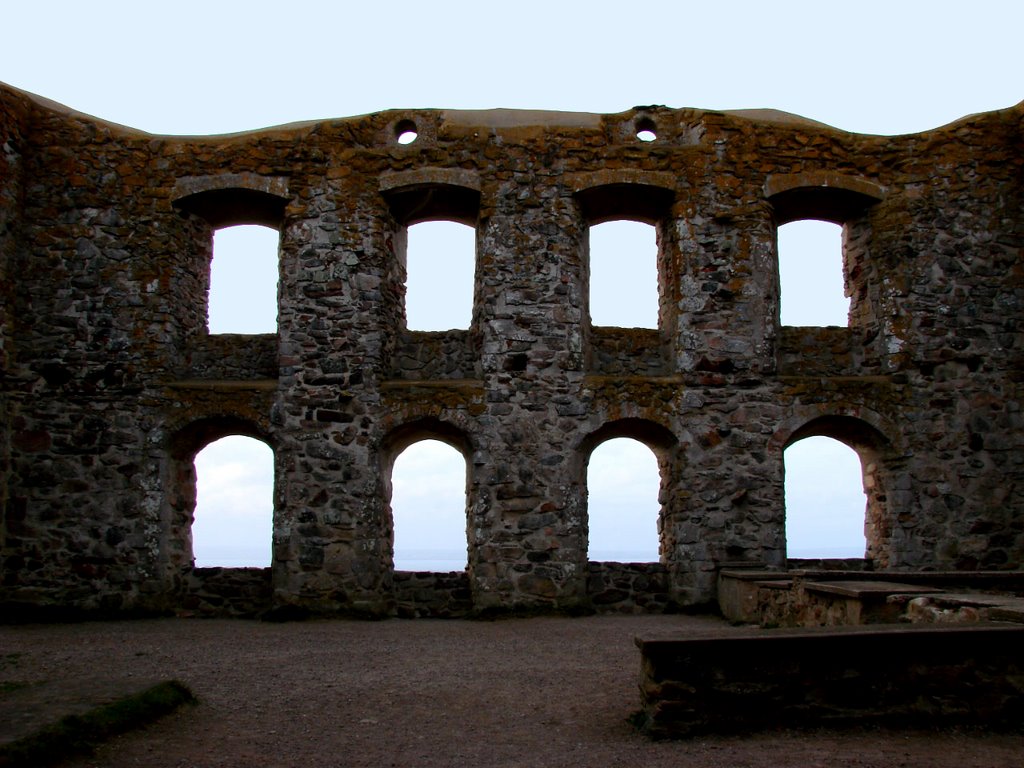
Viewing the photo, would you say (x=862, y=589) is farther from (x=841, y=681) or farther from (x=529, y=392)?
(x=529, y=392)

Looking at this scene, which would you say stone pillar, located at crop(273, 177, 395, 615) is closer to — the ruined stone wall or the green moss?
the ruined stone wall

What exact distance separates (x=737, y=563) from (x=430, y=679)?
5095 millimetres

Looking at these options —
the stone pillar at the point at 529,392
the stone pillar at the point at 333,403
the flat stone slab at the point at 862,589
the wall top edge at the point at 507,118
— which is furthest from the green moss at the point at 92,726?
the wall top edge at the point at 507,118

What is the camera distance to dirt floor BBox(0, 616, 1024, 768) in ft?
13.5

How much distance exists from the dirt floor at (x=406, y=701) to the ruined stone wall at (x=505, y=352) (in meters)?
1.59

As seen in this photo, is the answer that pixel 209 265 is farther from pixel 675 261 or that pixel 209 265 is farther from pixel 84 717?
pixel 84 717

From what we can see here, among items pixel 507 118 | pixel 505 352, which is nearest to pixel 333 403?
pixel 505 352

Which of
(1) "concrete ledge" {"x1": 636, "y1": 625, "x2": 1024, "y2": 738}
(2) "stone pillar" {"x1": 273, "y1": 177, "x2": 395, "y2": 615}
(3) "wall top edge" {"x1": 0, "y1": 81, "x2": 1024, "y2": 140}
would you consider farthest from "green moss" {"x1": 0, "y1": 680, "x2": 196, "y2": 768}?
(3) "wall top edge" {"x1": 0, "y1": 81, "x2": 1024, "y2": 140}

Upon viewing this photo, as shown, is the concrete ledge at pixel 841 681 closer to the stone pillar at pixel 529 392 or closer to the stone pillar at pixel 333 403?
the stone pillar at pixel 529 392

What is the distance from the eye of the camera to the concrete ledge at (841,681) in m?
4.40

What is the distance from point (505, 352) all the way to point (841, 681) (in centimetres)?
670

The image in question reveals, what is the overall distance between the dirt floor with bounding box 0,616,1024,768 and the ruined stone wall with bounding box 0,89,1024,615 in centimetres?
159

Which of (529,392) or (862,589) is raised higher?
(529,392)

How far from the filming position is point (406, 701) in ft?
18.0
